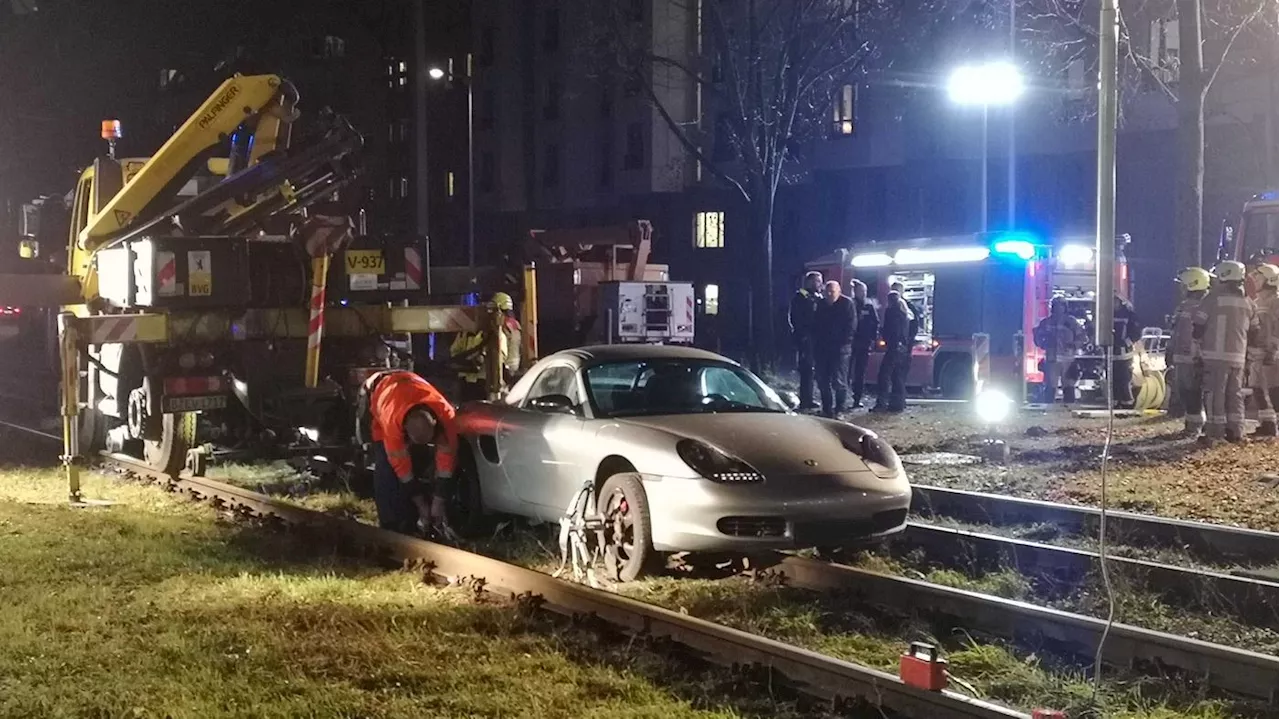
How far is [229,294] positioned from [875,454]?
20.8 ft

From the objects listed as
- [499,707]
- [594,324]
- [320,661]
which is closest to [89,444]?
[320,661]

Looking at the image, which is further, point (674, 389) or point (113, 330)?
point (113, 330)

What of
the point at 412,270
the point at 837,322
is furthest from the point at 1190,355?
the point at 412,270

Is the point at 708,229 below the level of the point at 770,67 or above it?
below

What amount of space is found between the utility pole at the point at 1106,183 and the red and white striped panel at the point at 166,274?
8309 mm

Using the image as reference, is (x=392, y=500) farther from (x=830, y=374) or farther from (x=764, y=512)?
(x=830, y=374)

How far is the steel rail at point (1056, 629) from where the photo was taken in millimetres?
6121

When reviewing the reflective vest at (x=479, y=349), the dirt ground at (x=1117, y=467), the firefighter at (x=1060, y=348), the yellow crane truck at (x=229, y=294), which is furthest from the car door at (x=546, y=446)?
the firefighter at (x=1060, y=348)

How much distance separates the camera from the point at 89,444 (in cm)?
1457

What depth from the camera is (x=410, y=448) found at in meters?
10.1

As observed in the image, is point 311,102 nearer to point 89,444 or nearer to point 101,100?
point 101,100

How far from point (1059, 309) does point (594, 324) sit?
10267mm

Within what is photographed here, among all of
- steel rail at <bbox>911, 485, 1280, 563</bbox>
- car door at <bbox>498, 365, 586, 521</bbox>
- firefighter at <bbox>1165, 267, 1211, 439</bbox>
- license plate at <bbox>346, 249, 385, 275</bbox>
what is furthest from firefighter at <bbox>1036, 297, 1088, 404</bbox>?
car door at <bbox>498, 365, 586, 521</bbox>

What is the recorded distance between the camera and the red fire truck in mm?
22156
